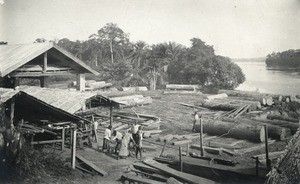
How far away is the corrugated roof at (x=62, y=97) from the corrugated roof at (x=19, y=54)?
106 cm

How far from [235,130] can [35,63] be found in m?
11.5

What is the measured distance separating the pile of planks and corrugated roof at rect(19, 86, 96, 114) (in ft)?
10.9

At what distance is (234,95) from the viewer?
34.2 metres

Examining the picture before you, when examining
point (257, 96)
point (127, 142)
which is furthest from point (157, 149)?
point (257, 96)

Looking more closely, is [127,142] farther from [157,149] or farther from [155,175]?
[155,175]

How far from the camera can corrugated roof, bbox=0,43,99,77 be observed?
11.0 metres

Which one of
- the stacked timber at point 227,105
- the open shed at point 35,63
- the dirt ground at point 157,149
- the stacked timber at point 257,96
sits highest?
the open shed at point 35,63

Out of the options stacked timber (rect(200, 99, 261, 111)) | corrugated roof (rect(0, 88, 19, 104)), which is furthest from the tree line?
corrugated roof (rect(0, 88, 19, 104))

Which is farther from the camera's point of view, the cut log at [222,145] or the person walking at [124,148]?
the cut log at [222,145]

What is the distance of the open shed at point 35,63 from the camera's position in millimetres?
11772

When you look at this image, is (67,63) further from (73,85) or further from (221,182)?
(73,85)

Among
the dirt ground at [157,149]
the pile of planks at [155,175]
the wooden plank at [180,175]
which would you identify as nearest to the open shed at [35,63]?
the dirt ground at [157,149]

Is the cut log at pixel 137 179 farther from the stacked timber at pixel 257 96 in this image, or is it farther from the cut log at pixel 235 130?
the stacked timber at pixel 257 96

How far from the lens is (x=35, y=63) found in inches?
567
